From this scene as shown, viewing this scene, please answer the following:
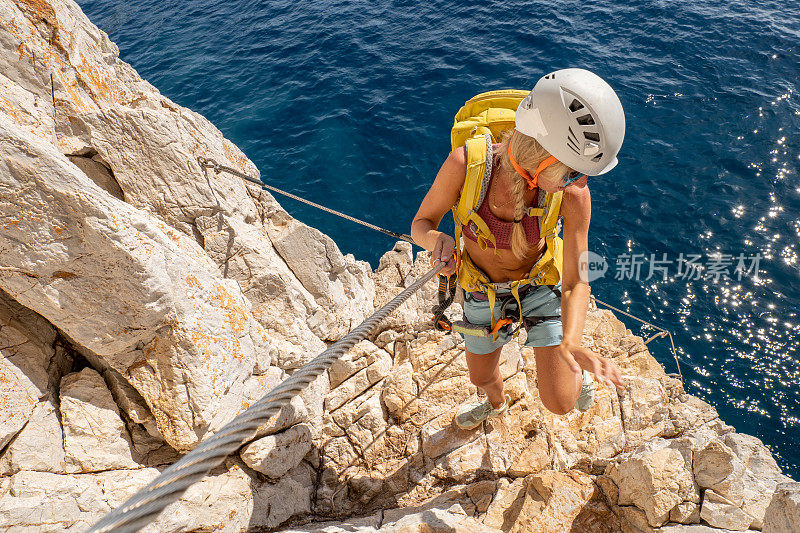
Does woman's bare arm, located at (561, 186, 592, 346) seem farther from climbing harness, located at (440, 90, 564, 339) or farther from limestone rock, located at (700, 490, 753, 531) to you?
limestone rock, located at (700, 490, 753, 531)

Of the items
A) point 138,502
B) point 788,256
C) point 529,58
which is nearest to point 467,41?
point 529,58

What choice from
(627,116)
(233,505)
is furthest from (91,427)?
(627,116)

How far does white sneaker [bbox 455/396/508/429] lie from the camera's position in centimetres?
589

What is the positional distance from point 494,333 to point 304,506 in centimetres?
315

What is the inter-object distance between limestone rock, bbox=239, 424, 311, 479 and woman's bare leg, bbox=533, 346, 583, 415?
→ 10.3 ft

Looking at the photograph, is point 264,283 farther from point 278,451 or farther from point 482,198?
point 482,198

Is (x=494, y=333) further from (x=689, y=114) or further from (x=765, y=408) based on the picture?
(x=689, y=114)

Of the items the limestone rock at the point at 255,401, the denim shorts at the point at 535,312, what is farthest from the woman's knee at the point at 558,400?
the limestone rock at the point at 255,401

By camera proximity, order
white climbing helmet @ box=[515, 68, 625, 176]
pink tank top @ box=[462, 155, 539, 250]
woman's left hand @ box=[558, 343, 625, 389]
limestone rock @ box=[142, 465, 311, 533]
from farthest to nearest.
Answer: limestone rock @ box=[142, 465, 311, 533]
pink tank top @ box=[462, 155, 539, 250]
white climbing helmet @ box=[515, 68, 625, 176]
woman's left hand @ box=[558, 343, 625, 389]

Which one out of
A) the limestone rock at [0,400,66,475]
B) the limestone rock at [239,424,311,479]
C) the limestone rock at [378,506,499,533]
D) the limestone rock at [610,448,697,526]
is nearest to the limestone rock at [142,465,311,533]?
the limestone rock at [239,424,311,479]

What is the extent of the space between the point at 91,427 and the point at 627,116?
1685cm

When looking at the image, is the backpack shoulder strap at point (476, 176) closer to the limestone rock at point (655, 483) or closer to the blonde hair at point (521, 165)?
the blonde hair at point (521, 165)

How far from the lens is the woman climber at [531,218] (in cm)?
331

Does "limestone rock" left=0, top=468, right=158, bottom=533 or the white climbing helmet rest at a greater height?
the white climbing helmet
